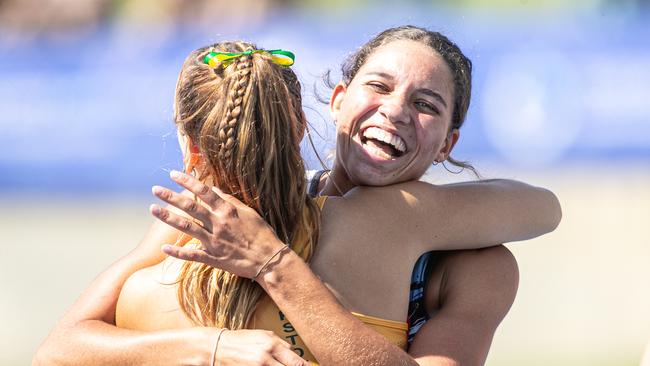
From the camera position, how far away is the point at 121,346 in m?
2.56

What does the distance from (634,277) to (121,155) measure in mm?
5007

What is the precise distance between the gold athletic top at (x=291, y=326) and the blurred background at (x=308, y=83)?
4583 mm

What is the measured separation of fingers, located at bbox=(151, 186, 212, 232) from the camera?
2377 mm

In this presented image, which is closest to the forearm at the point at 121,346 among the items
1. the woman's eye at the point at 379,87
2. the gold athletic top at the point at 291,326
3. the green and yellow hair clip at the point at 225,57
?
the gold athletic top at the point at 291,326

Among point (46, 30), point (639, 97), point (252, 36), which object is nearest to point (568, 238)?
point (639, 97)

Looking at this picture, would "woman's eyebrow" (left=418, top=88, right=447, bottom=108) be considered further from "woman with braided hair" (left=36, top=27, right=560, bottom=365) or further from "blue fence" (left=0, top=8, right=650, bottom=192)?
"blue fence" (left=0, top=8, right=650, bottom=192)

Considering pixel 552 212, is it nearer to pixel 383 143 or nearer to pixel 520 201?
pixel 520 201

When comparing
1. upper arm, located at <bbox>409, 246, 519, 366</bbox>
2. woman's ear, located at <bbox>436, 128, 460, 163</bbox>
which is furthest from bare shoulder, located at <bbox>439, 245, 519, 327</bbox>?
woman's ear, located at <bbox>436, 128, 460, 163</bbox>

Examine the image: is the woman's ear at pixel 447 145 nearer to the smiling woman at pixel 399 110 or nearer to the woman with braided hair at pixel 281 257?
the smiling woman at pixel 399 110

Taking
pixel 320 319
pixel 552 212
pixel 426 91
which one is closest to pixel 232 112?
pixel 320 319

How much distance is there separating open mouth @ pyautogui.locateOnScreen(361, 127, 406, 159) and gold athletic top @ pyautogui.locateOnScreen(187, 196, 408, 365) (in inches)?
19.0

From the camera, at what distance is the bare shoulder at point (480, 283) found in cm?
280

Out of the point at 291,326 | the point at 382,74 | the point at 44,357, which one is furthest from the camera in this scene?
the point at 382,74

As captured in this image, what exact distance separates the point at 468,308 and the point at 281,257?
63 centimetres
